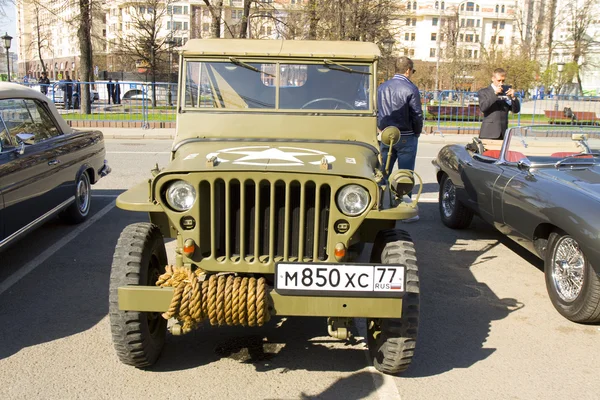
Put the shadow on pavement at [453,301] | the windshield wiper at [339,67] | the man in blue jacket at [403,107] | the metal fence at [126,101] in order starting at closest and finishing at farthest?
the shadow on pavement at [453,301] → the windshield wiper at [339,67] → the man in blue jacket at [403,107] → the metal fence at [126,101]

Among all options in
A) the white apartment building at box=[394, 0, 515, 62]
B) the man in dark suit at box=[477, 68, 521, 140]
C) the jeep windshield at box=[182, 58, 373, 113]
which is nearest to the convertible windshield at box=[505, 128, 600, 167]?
the man in dark suit at box=[477, 68, 521, 140]

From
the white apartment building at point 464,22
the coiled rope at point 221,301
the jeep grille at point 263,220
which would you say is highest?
the white apartment building at point 464,22

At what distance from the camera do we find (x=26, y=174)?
5.54m

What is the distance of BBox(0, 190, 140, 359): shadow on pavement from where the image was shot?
4.41 meters

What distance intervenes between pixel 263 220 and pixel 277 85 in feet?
5.32

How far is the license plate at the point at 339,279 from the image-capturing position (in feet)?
11.1

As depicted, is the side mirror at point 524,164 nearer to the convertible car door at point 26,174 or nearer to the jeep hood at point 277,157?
the jeep hood at point 277,157

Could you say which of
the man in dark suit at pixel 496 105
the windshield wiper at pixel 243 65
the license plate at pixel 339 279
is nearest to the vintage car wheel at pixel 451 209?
the man in dark suit at pixel 496 105

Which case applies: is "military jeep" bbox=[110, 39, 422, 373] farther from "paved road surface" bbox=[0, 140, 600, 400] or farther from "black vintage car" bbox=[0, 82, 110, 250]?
"black vintage car" bbox=[0, 82, 110, 250]

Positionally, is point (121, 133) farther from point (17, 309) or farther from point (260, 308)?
point (260, 308)

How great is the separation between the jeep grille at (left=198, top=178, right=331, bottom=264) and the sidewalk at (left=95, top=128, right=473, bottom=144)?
14534mm

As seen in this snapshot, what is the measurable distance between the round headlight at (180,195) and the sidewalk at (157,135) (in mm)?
14469

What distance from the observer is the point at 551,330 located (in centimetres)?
457

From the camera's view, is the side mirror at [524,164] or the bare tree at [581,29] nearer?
the side mirror at [524,164]
